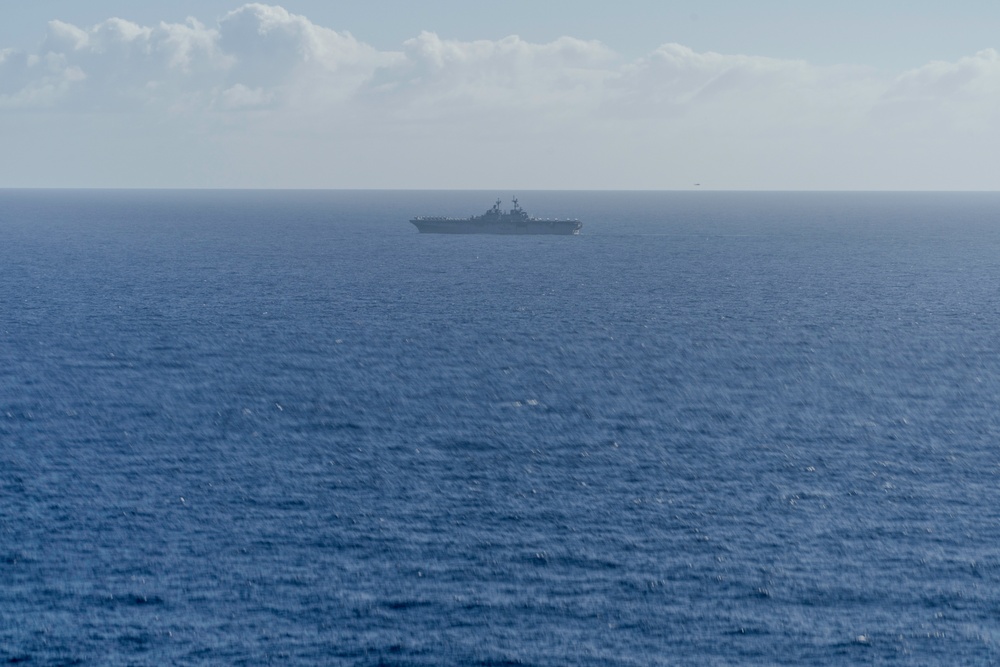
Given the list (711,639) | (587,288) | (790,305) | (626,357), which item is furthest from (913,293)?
(711,639)

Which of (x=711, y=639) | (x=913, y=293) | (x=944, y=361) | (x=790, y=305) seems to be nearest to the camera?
(x=711, y=639)

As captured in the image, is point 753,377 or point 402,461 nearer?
point 402,461

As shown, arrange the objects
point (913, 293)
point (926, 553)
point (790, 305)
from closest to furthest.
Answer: point (926, 553) < point (790, 305) < point (913, 293)

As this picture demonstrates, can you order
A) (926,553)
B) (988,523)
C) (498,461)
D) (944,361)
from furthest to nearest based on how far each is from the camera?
(944,361) → (498,461) → (988,523) → (926,553)

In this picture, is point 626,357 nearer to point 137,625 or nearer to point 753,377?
point 753,377

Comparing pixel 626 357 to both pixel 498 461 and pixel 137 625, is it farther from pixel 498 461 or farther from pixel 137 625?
pixel 137 625

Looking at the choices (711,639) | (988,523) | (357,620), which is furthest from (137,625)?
(988,523)
